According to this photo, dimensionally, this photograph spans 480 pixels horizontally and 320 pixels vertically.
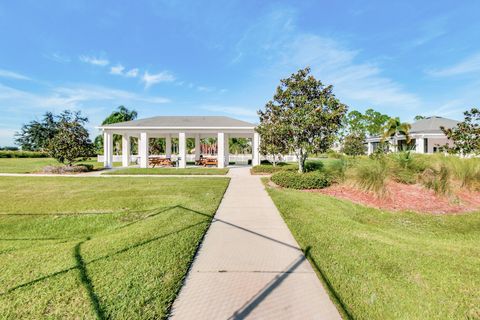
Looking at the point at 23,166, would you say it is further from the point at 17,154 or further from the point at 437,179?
the point at 437,179

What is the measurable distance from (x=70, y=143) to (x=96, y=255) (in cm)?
1804

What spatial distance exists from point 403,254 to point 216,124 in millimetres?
19635

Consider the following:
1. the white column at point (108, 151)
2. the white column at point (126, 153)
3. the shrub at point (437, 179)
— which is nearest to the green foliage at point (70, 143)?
the white column at point (108, 151)

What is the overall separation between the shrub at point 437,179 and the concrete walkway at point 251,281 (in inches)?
288

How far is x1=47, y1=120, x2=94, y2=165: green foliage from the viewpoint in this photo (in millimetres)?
18375

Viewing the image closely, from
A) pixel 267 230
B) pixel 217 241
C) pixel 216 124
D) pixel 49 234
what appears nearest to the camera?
pixel 217 241

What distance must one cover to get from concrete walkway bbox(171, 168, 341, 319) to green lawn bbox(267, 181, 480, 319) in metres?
0.29

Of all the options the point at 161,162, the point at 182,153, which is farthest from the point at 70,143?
the point at 182,153

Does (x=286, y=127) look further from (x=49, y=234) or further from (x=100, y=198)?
(x=49, y=234)

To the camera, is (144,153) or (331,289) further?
(144,153)

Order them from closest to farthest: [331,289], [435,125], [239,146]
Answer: [331,289]
[435,125]
[239,146]

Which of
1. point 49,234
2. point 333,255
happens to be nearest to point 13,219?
point 49,234

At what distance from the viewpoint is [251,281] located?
3334 millimetres

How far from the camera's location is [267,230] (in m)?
5.45
